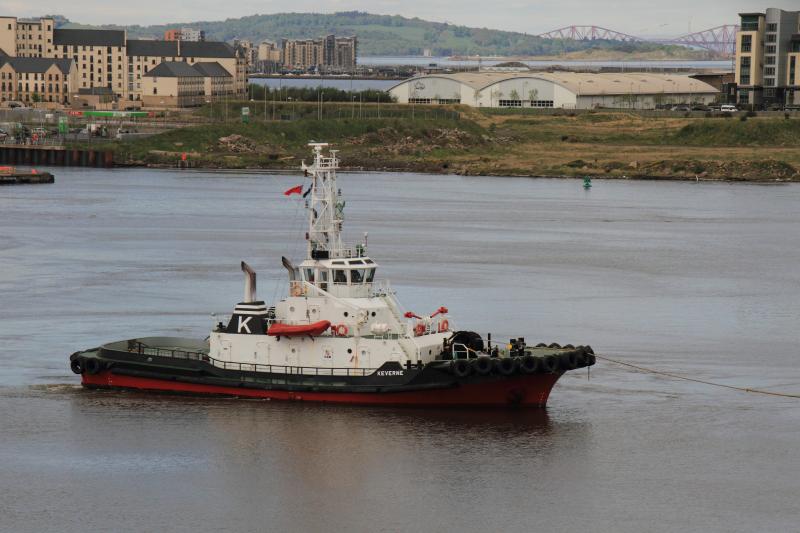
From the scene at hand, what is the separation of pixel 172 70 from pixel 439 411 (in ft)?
451

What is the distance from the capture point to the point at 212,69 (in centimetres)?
17775

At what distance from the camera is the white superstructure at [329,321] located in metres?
33.9

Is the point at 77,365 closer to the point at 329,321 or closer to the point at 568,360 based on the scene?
the point at 329,321

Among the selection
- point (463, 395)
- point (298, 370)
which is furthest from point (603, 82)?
point (298, 370)

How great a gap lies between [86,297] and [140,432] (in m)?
18.1

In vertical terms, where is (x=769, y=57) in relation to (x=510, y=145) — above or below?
above

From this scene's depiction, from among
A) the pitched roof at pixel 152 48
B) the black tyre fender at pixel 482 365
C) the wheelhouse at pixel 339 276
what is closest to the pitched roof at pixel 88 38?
the pitched roof at pixel 152 48

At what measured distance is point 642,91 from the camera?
535 ft

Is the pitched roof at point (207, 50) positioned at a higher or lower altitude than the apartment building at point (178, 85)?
higher

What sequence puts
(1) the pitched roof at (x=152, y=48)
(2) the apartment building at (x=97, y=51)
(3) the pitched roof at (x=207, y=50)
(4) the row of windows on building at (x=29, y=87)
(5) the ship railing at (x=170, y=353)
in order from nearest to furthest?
(5) the ship railing at (x=170, y=353) → (4) the row of windows on building at (x=29, y=87) → (2) the apartment building at (x=97, y=51) → (1) the pitched roof at (x=152, y=48) → (3) the pitched roof at (x=207, y=50)

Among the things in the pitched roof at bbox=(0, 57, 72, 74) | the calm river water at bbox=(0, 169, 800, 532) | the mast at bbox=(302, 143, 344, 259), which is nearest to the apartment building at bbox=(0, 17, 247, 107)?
the pitched roof at bbox=(0, 57, 72, 74)

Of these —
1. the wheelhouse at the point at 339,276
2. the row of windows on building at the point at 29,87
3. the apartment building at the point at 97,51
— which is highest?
the apartment building at the point at 97,51

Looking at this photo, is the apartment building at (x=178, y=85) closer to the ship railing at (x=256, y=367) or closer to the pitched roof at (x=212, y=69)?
the pitched roof at (x=212, y=69)

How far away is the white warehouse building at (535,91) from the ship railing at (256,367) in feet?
390
